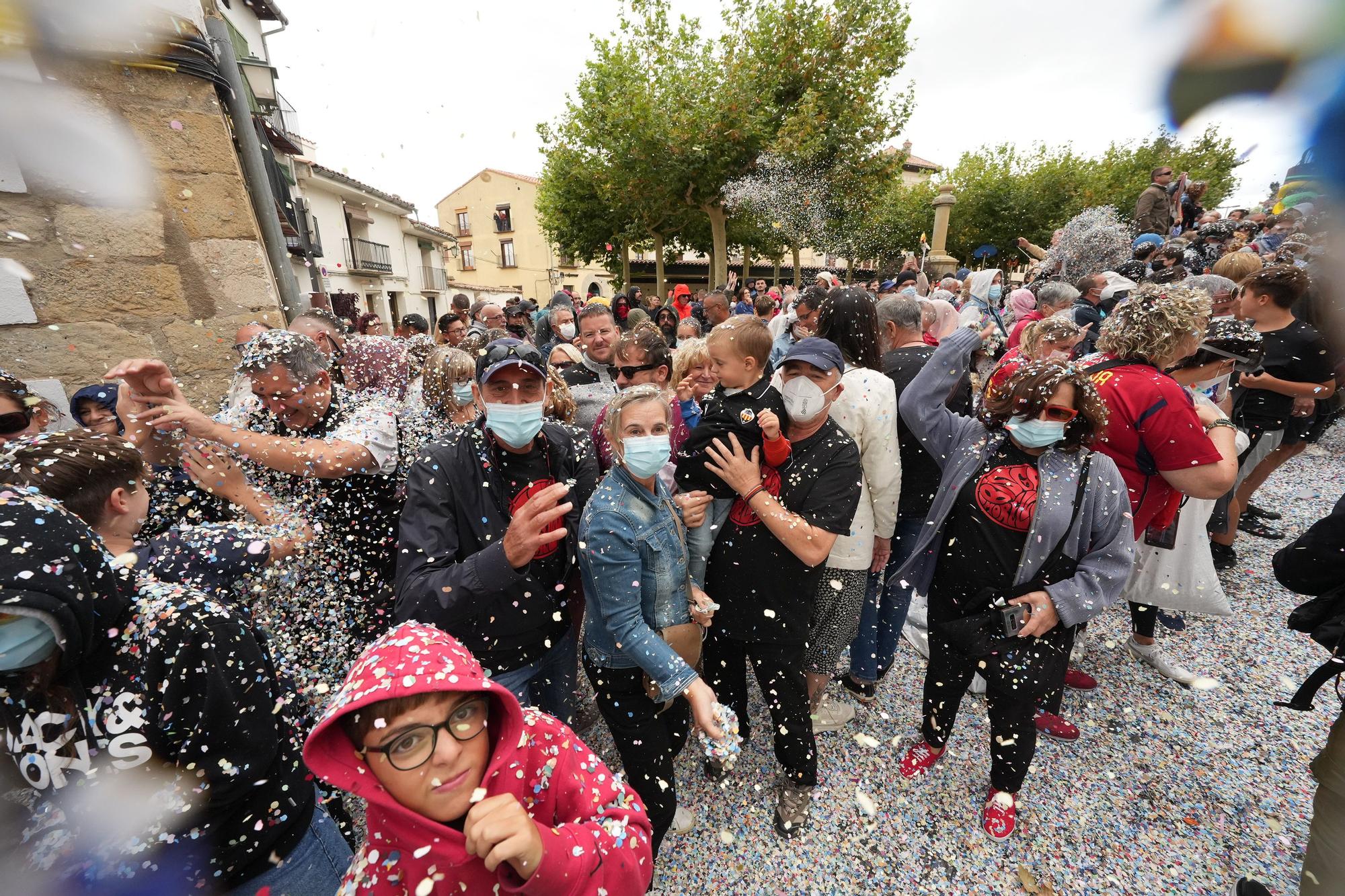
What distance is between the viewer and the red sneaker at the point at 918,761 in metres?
2.66

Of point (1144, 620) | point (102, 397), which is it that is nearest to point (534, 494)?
point (102, 397)

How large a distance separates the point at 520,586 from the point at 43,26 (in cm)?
406

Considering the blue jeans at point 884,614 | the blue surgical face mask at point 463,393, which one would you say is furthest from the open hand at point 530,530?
the blue jeans at point 884,614

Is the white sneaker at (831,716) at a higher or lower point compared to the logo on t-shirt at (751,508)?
lower

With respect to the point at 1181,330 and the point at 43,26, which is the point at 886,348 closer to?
the point at 1181,330

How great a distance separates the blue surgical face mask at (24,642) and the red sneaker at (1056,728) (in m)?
3.99

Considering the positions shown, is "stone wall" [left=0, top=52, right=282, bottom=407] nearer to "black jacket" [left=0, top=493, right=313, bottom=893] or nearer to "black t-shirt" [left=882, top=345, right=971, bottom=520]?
"black jacket" [left=0, top=493, right=313, bottom=893]

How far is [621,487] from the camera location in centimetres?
189

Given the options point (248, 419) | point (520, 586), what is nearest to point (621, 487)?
point (520, 586)

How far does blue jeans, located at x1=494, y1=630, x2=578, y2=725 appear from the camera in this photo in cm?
210

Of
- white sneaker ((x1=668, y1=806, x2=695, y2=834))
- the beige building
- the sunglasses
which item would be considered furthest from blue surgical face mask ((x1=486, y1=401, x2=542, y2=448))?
the beige building

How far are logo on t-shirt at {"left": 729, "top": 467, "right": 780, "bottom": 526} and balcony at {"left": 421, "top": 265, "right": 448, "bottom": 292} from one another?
114ft

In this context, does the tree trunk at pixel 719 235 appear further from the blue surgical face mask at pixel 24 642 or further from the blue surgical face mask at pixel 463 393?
the blue surgical face mask at pixel 24 642

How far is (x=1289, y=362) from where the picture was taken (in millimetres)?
3982
